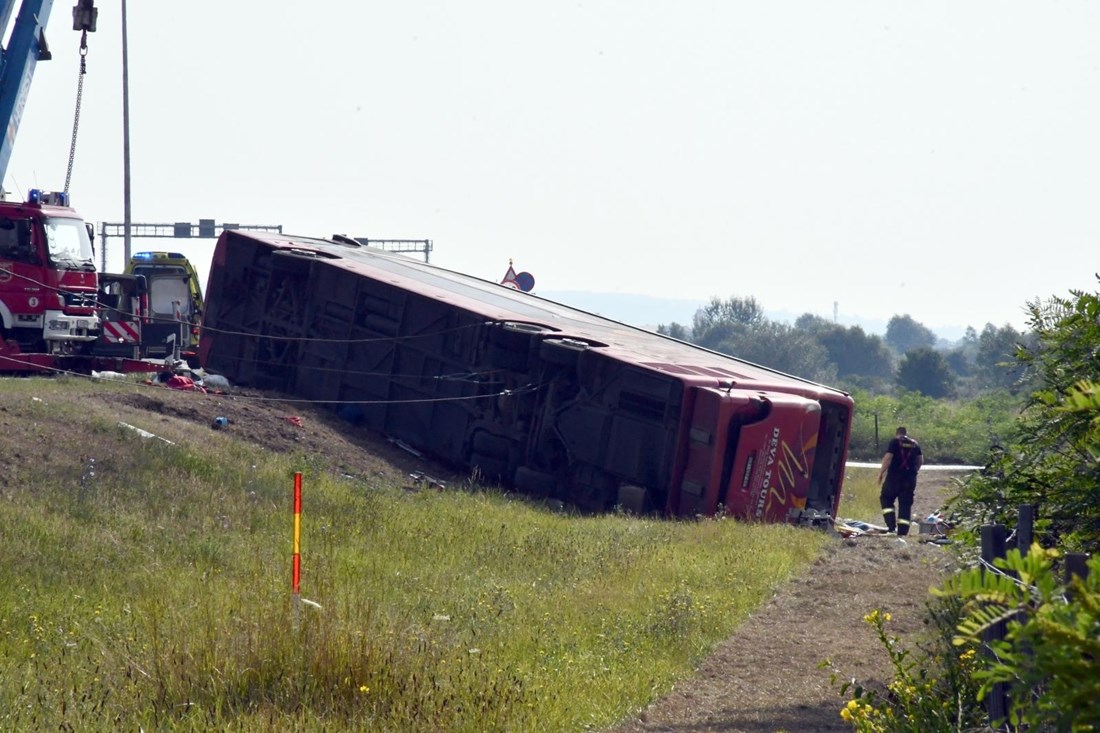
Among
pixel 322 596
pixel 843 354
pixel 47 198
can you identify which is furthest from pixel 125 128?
pixel 843 354

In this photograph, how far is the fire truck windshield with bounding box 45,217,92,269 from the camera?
19.7m

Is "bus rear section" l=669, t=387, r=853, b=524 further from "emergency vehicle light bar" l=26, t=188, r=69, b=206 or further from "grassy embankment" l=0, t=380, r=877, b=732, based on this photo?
"emergency vehicle light bar" l=26, t=188, r=69, b=206

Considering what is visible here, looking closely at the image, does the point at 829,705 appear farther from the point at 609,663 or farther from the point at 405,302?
the point at 405,302

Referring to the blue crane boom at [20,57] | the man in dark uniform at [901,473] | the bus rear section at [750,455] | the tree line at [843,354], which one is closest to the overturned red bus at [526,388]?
the bus rear section at [750,455]

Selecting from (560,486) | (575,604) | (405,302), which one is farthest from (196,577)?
(405,302)

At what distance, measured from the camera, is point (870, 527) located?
58.7ft

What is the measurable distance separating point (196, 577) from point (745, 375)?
9.80m

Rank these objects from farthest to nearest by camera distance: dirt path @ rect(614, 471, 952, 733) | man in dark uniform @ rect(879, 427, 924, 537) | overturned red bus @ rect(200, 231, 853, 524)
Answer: man in dark uniform @ rect(879, 427, 924, 537) → overturned red bus @ rect(200, 231, 853, 524) → dirt path @ rect(614, 471, 952, 733)

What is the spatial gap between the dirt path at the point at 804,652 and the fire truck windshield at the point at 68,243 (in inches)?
533

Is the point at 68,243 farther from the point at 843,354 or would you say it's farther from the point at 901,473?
the point at 843,354

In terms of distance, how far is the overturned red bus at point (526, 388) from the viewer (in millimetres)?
15133

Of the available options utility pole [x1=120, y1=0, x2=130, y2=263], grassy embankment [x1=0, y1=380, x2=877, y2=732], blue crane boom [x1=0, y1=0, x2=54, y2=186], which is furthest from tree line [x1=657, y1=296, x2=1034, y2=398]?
grassy embankment [x1=0, y1=380, x2=877, y2=732]

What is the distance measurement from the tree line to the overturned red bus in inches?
1836

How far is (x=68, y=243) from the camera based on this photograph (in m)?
20.1
